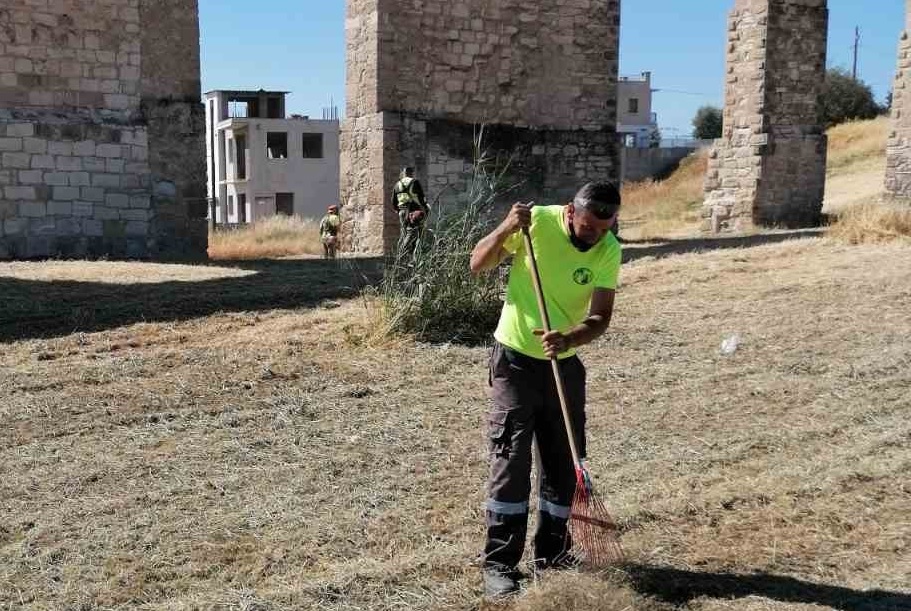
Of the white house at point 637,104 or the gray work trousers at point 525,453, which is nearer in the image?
the gray work trousers at point 525,453

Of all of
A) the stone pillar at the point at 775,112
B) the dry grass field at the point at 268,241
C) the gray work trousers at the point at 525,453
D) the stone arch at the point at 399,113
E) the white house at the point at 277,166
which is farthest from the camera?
the white house at the point at 277,166

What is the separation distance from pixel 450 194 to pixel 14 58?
6282mm

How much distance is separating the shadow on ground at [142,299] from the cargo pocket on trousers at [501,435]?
5288 mm

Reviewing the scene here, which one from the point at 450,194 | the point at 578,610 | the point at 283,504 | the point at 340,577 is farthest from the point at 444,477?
the point at 450,194

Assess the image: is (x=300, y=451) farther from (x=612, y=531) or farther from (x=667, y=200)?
(x=667, y=200)

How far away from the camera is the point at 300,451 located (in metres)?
5.06

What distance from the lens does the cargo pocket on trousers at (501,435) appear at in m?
3.44

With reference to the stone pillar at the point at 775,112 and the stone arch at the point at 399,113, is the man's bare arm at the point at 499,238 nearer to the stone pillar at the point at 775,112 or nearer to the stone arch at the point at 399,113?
the stone arch at the point at 399,113

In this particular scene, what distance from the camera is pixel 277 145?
1684 inches

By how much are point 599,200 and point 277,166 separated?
39.5 meters

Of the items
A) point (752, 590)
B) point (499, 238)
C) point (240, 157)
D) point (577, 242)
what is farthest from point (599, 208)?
point (240, 157)

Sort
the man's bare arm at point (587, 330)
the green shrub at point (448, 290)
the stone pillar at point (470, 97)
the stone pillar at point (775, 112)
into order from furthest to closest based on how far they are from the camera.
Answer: the stone pillar at point (775, 112), the stone pillar at point (470, 97), the green shrub at point (448, 290), the man's bare arm at point (587, 330)

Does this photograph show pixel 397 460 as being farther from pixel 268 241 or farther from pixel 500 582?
pixel 268 241

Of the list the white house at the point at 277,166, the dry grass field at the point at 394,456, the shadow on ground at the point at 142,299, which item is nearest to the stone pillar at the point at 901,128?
the dry grass field at the point at 394,456
